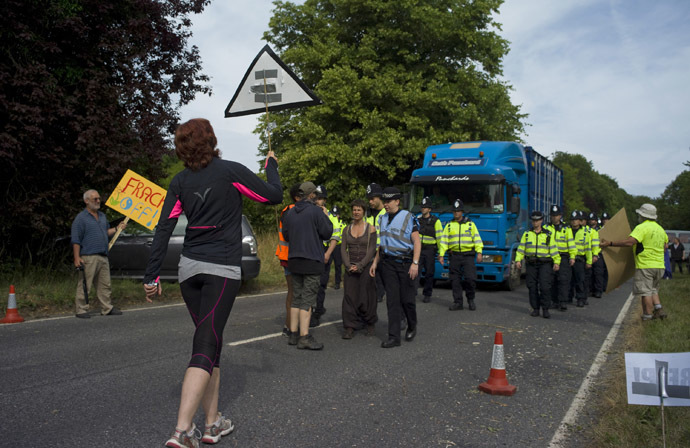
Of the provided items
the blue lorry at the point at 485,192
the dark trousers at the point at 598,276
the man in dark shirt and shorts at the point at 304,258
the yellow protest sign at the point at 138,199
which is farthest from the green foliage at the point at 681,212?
the man in dark shirt and shorts at the point at 304,258

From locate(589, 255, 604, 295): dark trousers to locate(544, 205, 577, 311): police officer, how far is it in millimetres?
3663

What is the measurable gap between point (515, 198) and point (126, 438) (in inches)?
430

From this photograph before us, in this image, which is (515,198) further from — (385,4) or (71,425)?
(385,4)

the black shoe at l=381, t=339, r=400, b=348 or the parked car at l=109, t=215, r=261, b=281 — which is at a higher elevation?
the parked car at l=109, t=215, r=261, b=281

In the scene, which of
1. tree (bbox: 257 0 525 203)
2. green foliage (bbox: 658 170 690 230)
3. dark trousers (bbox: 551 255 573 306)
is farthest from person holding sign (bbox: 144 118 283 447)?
green foliage (bbox: 658 170 690 230)

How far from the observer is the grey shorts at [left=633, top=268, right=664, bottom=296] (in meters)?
8.57

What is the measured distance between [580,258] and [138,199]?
9.01 metres

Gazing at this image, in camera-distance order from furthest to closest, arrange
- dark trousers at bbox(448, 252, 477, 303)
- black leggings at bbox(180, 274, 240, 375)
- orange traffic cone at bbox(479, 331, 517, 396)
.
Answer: dark trousers at bbox(448, 252, 477, 303)
orange traffic cone at bbox(479, 331, 517, 396)
black leggings at bbox(180, 274, 240, 375)

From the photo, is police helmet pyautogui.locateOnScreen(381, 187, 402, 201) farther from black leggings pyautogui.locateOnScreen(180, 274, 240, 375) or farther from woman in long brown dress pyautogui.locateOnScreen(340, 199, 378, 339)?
black leggings pyautogui.locateOnScreen(180, 274, 240, 375)

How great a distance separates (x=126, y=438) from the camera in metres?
3.83

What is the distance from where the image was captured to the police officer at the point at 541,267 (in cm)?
976

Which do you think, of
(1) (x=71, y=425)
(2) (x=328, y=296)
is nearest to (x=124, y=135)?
(2) (x=328, y=296)

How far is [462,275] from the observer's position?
11.0 m

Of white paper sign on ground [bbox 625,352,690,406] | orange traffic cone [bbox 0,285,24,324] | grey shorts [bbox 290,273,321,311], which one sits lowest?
orange traffic cone [bbox 0,285,24,324]
